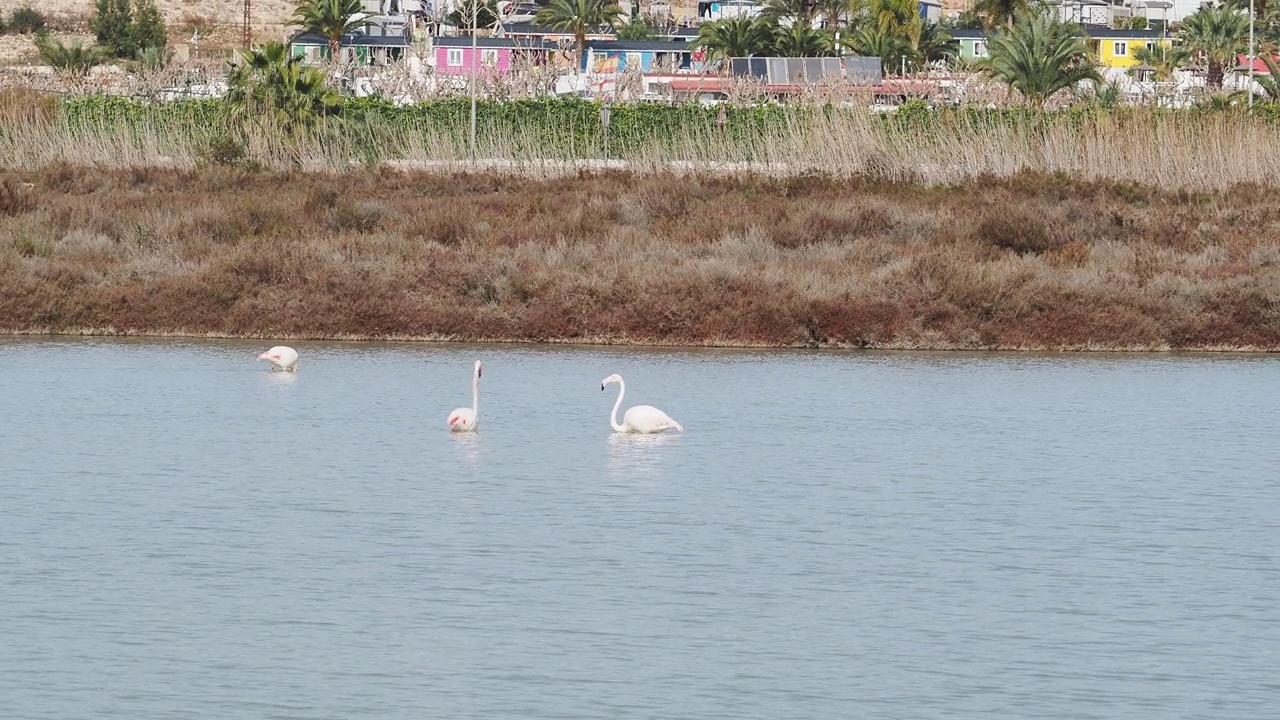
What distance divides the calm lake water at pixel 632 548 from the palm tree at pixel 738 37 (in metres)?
71.3

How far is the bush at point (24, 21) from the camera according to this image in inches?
4845

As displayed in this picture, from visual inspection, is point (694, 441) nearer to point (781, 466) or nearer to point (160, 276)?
point (781, 466)

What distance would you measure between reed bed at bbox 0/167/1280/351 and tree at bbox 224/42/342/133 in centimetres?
783

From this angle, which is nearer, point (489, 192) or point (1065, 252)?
point (1065, 252)

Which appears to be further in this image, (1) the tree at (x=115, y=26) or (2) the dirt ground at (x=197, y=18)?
(2) the dirt ground at (x=197, y=18)

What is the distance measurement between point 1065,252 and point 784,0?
7316cm

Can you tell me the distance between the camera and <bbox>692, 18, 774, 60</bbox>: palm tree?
91500 millimetres

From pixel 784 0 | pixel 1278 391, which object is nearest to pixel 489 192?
pixel 1278 391

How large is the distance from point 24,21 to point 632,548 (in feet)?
393

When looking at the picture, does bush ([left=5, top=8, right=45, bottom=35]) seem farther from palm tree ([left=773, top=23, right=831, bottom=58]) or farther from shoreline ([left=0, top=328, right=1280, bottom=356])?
shoreline ([left=0, top=328, right=1280, bottom=356])

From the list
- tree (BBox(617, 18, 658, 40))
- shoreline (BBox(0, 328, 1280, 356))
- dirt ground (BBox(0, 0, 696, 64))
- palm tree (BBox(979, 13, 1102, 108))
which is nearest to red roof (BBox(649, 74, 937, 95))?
palm tree (BBox(979, 13, 1102, 108))

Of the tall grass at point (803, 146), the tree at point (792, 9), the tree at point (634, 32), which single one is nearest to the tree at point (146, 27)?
the tree at point (634, 32)

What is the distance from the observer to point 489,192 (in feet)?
115

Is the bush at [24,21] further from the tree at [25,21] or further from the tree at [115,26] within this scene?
the tree at [115,26]
